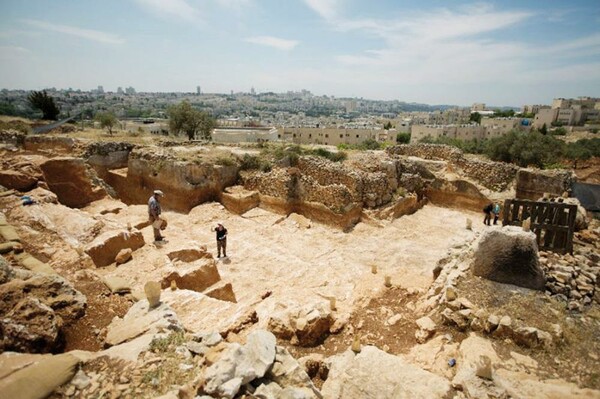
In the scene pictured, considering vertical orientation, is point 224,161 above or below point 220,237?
above

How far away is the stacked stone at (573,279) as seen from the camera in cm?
582

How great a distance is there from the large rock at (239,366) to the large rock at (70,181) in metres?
11.7

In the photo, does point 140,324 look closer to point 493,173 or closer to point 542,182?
point 493,173

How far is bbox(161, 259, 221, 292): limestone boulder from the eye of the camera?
7188 mm

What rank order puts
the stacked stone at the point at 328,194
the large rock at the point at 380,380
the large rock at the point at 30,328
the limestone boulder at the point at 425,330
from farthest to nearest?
the stacked stone at the point at 328,194 < the limestone boulder at the point at 425,330 < the large rock at the point at 380,380 < the large rock at the point at 30,328

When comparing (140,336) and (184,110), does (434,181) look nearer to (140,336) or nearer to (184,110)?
(140,336)

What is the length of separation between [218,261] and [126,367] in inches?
246

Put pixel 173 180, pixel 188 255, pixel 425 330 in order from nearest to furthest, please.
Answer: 1. pixel 425 330
2. pixel 188 255
3. pixel 173 180

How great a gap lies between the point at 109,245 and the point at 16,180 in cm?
462

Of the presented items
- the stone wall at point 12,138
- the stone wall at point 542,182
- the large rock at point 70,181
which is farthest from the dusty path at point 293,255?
the stone wall at point 12,138

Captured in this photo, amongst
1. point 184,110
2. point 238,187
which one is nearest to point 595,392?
point 238,187

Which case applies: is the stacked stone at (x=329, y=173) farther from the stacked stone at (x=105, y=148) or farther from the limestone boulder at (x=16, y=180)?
the limestone boulder at (x=16, y=180)

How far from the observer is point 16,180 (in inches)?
377

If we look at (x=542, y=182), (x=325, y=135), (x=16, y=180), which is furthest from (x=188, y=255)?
(x=325, y=135)
